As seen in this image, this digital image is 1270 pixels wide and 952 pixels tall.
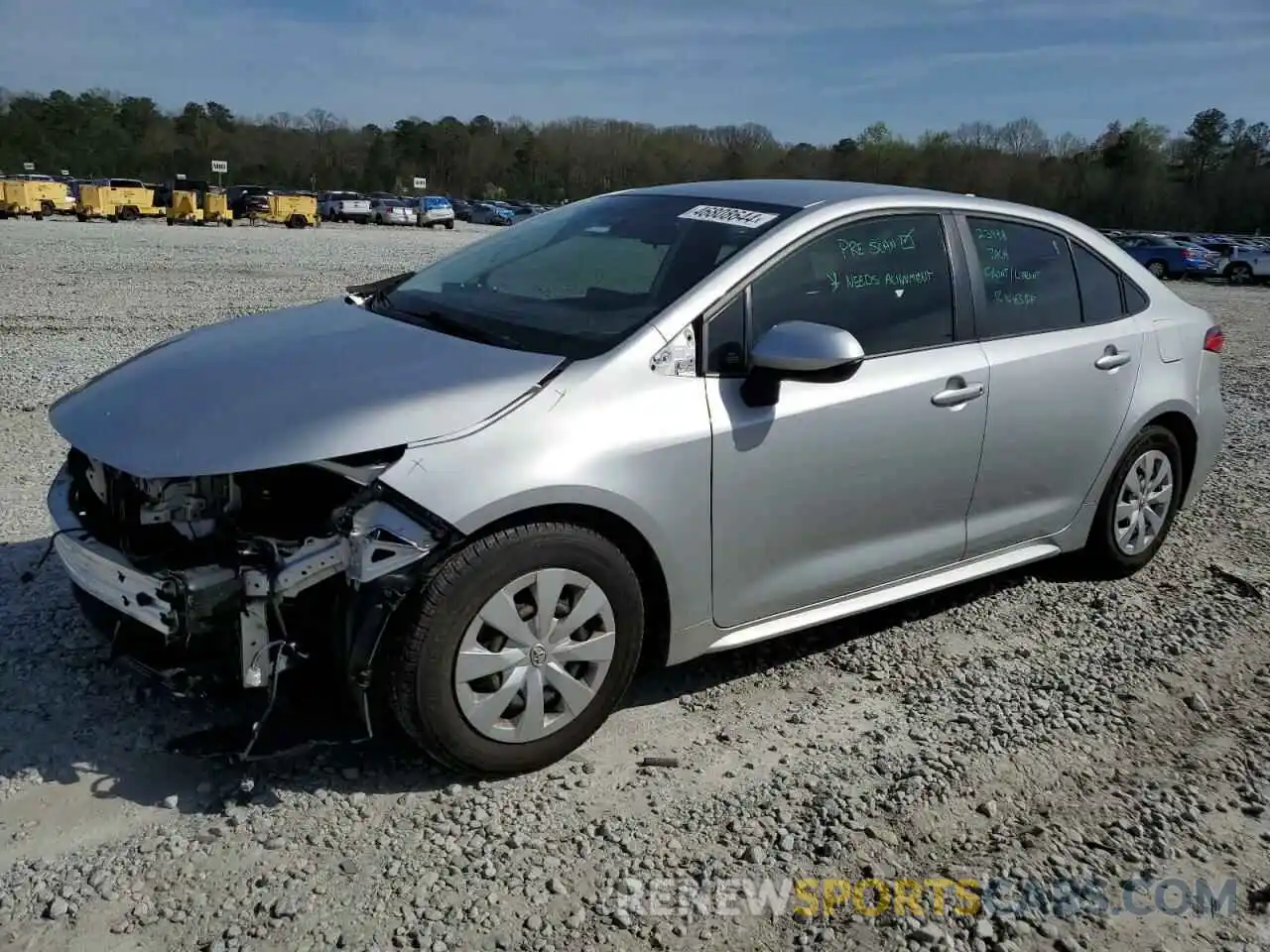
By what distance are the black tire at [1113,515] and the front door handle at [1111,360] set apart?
38 cm

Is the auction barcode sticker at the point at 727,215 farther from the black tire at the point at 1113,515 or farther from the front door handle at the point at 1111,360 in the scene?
the black tire at the point at 1113,515

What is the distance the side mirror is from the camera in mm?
3209

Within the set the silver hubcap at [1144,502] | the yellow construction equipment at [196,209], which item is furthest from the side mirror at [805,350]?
the yellow construction equipment at [196,209]

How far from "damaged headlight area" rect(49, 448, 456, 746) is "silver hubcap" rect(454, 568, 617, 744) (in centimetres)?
26

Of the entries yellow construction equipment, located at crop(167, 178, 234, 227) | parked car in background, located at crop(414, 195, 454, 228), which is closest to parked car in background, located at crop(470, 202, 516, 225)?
parked car in background, located at crop(414, 195, 454, 228)

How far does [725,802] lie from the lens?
3076 mm

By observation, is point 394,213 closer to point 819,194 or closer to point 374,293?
point 374,293

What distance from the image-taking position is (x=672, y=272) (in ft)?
11.6

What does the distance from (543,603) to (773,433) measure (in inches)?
37.0

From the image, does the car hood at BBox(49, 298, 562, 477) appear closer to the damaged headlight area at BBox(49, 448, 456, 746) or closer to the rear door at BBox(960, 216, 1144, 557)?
the damaged headlight area at BBox(49, 448, 456, 746)

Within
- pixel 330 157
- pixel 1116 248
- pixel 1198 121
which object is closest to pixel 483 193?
pixel 330 157

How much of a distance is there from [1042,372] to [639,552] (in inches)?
77.4

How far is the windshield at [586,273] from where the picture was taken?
11.1ft

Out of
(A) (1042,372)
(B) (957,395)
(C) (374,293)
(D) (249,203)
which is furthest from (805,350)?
(D) (249,203)
